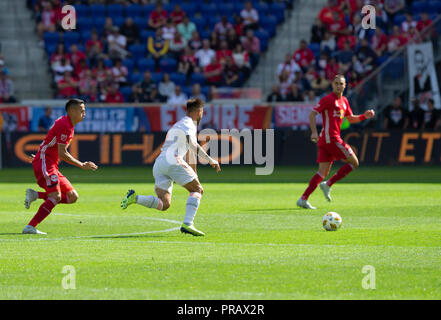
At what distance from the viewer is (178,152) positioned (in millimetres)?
11773

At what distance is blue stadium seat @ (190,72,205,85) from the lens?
3139cm

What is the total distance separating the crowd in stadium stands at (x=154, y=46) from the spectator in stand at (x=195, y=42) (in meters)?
0.04

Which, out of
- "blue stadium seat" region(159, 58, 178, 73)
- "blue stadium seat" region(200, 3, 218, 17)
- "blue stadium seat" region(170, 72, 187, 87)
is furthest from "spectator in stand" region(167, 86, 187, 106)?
"blue stadium seat" region(200, 3, 218, 17)

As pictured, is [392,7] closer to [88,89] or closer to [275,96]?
[275,96]

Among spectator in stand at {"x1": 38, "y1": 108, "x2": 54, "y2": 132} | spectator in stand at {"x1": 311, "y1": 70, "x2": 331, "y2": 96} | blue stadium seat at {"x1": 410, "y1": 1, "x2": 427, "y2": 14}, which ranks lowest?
spectator in stand at {"x1": 38, "y1": 108, "x2": 54, "y2": 132}

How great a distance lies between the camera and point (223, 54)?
3131 cm

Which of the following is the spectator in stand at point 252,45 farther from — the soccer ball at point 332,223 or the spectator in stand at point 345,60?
the soccer ball at point 332,223

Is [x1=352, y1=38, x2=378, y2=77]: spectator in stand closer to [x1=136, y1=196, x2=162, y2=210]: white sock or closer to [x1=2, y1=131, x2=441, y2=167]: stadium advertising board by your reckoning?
[x1=2, y1=131, x2=441, y2=167]: stadium advertising board

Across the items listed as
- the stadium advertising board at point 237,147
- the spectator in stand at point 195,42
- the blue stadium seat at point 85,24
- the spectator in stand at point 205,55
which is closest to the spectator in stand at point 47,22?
the blue stadium seat at point 85,24

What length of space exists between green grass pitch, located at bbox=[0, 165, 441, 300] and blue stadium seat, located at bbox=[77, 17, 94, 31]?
16112 millimetres

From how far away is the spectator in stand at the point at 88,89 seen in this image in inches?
1216
